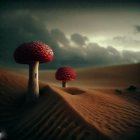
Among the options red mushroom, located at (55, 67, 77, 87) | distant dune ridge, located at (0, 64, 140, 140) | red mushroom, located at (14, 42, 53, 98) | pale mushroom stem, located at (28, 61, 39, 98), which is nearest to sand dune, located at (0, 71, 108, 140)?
distant dune ridge, located at (0, 64, 140, 140)

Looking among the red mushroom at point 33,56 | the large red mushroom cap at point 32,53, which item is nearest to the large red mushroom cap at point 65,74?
the red mushroom at point 33,56

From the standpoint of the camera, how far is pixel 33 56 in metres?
8.59

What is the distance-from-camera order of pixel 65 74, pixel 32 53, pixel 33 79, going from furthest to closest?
pixel 65 74 → pixel 33 79 → pixel 32 53

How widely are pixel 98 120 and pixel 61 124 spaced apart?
1.11 m

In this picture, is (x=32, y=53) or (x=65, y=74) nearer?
(x=32, y=53)

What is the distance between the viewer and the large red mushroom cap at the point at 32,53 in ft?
28.2

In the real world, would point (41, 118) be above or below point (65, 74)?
below

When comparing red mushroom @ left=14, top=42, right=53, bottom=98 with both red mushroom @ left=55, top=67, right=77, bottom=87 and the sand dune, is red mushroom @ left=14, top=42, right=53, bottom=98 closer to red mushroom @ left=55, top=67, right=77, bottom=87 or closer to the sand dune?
the sand dune

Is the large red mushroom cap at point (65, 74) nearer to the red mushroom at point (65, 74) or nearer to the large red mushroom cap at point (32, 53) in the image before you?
the red mushroom at point (65, 74)

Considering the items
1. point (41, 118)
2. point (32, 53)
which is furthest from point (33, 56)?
point (41, 118)

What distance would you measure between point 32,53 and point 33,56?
0.11m

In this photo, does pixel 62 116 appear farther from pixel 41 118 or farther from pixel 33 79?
pixel 33 79

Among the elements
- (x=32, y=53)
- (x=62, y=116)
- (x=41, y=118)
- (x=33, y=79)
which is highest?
(x=32, y=53)

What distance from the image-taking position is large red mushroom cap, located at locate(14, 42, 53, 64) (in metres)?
8.59
